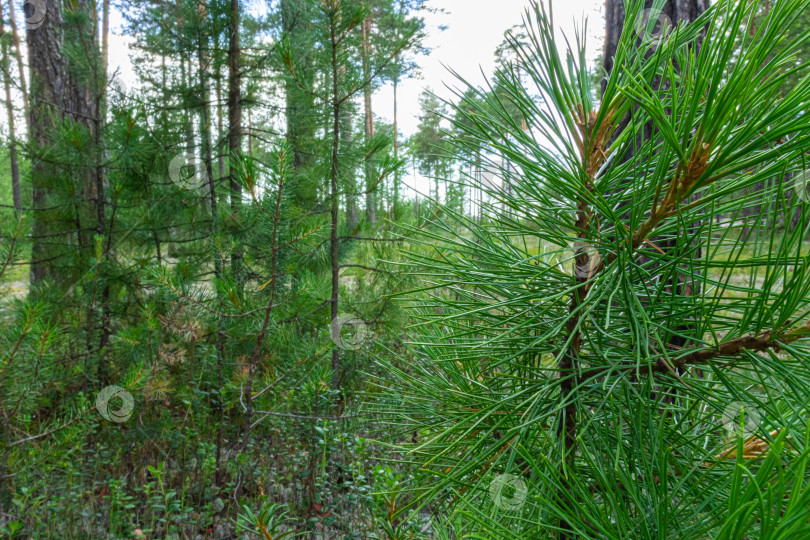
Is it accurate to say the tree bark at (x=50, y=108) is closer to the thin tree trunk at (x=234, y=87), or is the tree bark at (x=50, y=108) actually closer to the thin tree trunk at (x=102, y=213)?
the thin tree trunk at (x=102, y=213)

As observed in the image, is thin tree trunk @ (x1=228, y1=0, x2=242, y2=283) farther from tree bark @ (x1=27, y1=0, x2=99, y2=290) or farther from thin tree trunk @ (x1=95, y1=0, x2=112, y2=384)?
tree bark @ (x1=27, y1=0, x2=99, y2=290)

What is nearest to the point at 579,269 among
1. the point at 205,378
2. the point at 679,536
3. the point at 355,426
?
the point at 679,536

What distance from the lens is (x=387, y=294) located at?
4.10ft

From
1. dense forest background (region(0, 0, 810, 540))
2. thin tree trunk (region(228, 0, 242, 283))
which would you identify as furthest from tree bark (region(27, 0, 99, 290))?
thin tree trunk (region(228, 0, 242, 283))

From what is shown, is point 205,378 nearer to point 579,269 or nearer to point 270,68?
point 270,68

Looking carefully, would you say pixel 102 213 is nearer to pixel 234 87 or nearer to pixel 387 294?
pixel 234 87

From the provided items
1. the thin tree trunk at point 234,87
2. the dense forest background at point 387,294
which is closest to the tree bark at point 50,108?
the dense forest background at point 387,294

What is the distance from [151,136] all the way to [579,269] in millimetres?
3507

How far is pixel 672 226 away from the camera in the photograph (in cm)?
68

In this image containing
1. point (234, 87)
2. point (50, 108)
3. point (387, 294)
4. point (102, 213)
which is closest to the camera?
point (387, 294)

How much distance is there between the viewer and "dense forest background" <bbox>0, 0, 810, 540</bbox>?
0.60m

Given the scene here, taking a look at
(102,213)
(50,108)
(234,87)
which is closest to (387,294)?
(234,87)

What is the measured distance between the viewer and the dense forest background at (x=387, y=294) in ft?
1.97

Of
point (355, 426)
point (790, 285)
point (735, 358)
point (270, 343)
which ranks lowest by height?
point (355, 426)
